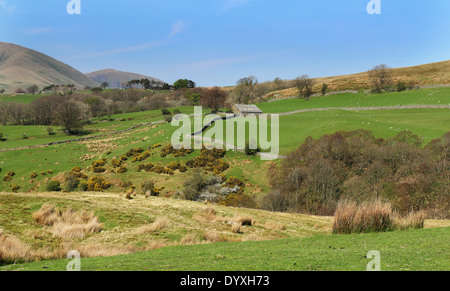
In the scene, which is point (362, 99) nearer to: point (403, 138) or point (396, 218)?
point (403, 138)

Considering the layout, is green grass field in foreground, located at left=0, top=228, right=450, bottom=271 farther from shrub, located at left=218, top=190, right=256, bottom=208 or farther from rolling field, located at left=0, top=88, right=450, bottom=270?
shrub, located at left=218, top=190, right=256, bottom=208

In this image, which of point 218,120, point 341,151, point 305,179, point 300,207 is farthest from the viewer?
point 218,120

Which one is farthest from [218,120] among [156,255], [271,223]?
[156,255]

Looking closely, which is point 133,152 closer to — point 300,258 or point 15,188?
point 15,188

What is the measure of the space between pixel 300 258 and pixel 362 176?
37.1 meters

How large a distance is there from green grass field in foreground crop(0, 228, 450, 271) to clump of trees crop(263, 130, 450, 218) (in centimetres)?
2190

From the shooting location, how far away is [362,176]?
3969 cm

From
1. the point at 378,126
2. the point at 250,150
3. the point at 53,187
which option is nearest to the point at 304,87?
the point at 378,126

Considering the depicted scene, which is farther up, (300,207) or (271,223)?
(271,223)

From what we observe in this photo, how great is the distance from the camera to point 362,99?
110125mm

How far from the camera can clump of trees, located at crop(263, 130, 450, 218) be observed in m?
30.8

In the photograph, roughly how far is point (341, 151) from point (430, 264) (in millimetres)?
41765

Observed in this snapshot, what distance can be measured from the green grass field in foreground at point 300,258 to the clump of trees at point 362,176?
21.9m

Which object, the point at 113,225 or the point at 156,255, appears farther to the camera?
the point at 113,225
